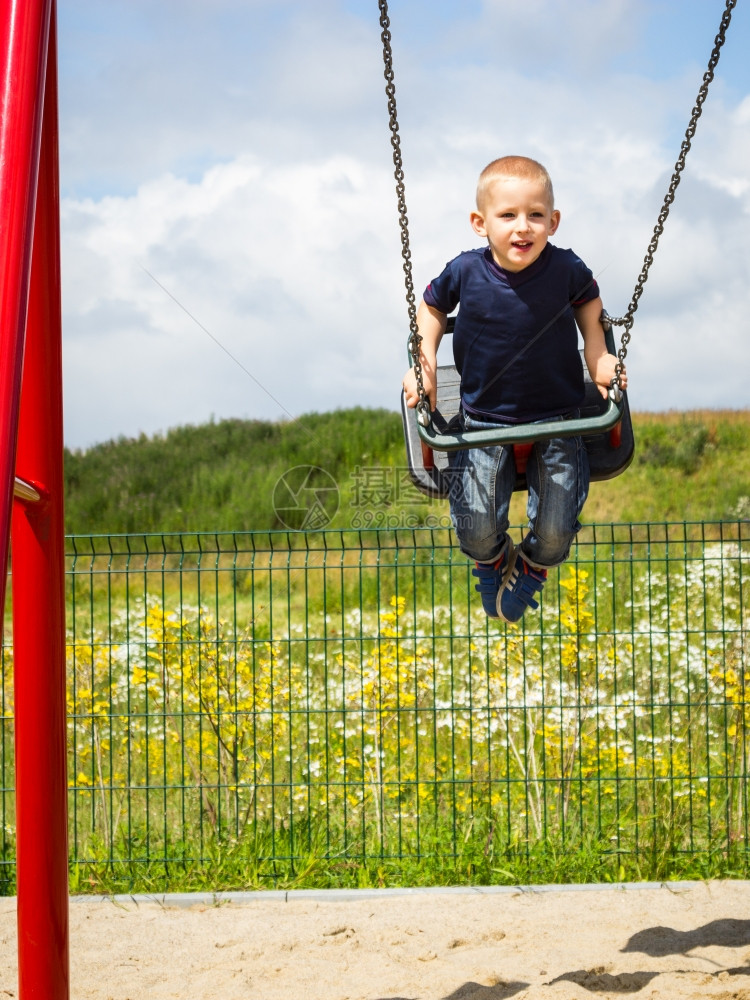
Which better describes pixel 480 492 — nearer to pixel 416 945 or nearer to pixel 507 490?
pixel 507 490

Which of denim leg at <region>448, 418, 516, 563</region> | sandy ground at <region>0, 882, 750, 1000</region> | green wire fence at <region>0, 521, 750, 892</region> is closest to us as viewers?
denim leg at <region>448, 418, 516, 563</region>

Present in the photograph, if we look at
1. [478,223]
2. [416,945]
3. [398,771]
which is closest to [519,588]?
[478,223]

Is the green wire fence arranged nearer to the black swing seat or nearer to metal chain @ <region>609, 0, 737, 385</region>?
the black swing seat

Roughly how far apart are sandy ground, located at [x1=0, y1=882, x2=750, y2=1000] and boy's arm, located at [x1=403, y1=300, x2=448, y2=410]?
2.20 metres

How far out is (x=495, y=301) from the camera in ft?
10.1

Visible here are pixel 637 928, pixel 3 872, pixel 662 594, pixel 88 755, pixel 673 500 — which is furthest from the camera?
pixel 673 500

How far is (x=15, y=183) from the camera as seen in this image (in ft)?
6.53

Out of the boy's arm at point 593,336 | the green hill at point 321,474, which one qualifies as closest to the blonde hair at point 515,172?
the boy's arm at point 593,336

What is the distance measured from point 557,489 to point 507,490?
0.16 m

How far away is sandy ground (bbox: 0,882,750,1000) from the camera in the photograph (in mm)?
3658

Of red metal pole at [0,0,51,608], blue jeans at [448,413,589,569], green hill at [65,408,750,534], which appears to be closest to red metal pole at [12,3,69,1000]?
red metal pole at [0,0,51,608]

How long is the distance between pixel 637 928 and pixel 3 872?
122 inches

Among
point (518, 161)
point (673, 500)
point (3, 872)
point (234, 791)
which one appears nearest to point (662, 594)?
point (234, 791)

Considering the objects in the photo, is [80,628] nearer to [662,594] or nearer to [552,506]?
[662,594]
